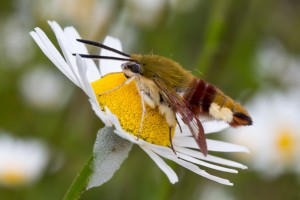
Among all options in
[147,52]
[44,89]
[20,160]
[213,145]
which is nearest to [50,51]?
[213,145]

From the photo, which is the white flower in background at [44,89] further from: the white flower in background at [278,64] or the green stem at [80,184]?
the green stem at [80,184]

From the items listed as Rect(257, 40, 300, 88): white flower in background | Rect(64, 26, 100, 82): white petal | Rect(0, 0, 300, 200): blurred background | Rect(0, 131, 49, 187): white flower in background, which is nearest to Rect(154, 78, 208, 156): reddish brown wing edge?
Rect(64, 26, 100, 82): white petal

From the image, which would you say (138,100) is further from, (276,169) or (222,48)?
(276,169)

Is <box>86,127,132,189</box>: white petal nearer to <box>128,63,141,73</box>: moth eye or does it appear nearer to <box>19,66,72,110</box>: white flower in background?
<box>128,63,141,73</box>: moth eye

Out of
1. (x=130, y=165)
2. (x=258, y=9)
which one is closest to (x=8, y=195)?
(x=130, y=165)

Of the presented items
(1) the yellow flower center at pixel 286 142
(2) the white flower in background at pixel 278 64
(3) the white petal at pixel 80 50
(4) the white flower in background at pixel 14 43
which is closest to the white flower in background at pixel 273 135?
(1) the yellow flower center at pixel 286 142
